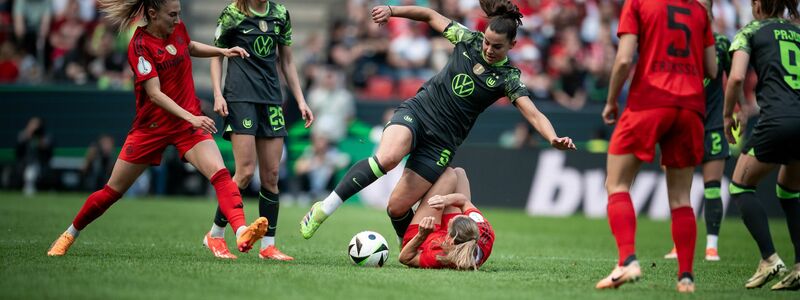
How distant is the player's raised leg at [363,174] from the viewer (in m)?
8.68

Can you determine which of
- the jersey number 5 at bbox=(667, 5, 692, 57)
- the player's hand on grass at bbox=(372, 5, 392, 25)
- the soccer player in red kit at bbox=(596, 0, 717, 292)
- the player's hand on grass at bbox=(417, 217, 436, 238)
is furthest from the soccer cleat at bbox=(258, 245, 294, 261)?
the jersey number 5 at bbox=(667, 5, 692, 57)

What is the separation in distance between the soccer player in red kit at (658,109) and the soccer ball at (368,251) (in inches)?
84.8

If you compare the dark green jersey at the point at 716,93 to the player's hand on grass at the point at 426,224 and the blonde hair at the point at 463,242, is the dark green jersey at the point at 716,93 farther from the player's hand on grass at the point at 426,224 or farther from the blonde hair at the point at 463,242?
the player's hand on grass at the point at 426,224

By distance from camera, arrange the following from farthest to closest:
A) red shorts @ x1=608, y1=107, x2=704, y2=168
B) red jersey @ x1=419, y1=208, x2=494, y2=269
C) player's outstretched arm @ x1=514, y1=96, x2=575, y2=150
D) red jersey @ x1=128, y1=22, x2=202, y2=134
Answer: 1. red jersey @ x1=419, y1=208, x2=494, y2=269
2. red jersey @ x1=128, y1=22, x2=202, y2=134
3. player's outstretched arm @ x1=514, y1=96, x2=575, y2=150
4. red shorts @ x1=608, y1=107, x2=704, y2=168

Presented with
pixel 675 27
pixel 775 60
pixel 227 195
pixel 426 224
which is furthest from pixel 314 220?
pixel 775 60

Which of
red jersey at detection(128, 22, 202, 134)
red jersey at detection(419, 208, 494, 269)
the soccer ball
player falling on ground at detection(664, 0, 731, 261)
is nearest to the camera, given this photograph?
red jersey at detection(128, 22, 202, 134)

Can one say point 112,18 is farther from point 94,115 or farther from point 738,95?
point 94,115

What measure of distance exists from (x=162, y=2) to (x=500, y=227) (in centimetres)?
782

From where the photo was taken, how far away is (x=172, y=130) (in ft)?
29.1

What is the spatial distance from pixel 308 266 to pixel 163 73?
2.05m

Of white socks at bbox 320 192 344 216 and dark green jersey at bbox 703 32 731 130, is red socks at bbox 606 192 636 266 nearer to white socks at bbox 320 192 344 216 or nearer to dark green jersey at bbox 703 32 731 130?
white socks at bbox 320 192 344 216

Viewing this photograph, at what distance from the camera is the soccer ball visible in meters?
8.85

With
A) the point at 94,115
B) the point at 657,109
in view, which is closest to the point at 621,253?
the point at 657,109

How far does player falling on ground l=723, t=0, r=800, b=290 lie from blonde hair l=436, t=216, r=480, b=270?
86.4 inches
